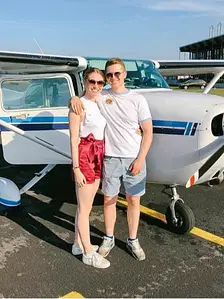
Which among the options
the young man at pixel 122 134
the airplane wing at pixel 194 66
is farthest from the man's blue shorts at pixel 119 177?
the airplane wing at pixel 194 66

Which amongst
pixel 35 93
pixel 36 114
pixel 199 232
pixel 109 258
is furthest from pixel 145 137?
pixel 35 93

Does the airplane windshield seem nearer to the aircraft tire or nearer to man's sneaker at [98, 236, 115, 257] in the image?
the aircraft tire

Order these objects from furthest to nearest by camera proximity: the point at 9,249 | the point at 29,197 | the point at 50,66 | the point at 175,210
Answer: the point at 29,197 → the point at 50,66 → the point at 175,210 → the point at 9,249

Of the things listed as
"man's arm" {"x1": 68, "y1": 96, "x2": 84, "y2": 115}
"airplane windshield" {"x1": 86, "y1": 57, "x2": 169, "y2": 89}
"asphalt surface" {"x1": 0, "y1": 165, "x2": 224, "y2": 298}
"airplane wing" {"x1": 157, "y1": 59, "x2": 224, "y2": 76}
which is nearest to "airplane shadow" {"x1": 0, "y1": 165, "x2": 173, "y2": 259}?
"asphalt surface" {"x1": 0, "y1": 165, "x2": 224, "y2": 298}

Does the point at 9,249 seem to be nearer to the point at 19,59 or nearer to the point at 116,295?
the point at 116,295

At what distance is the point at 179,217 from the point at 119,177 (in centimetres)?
100

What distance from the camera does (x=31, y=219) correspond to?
4.25 metres

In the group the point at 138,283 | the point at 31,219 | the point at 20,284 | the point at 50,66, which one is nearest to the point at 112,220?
the point at 138,283

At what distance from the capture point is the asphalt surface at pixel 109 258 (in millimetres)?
2830

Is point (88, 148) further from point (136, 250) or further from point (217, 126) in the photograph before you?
point (217, 126)

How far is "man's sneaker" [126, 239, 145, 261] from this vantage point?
3268mm

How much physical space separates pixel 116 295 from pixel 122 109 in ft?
4.80

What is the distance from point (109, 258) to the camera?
3289 millimetres

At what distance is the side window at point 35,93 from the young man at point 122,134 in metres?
1.35
